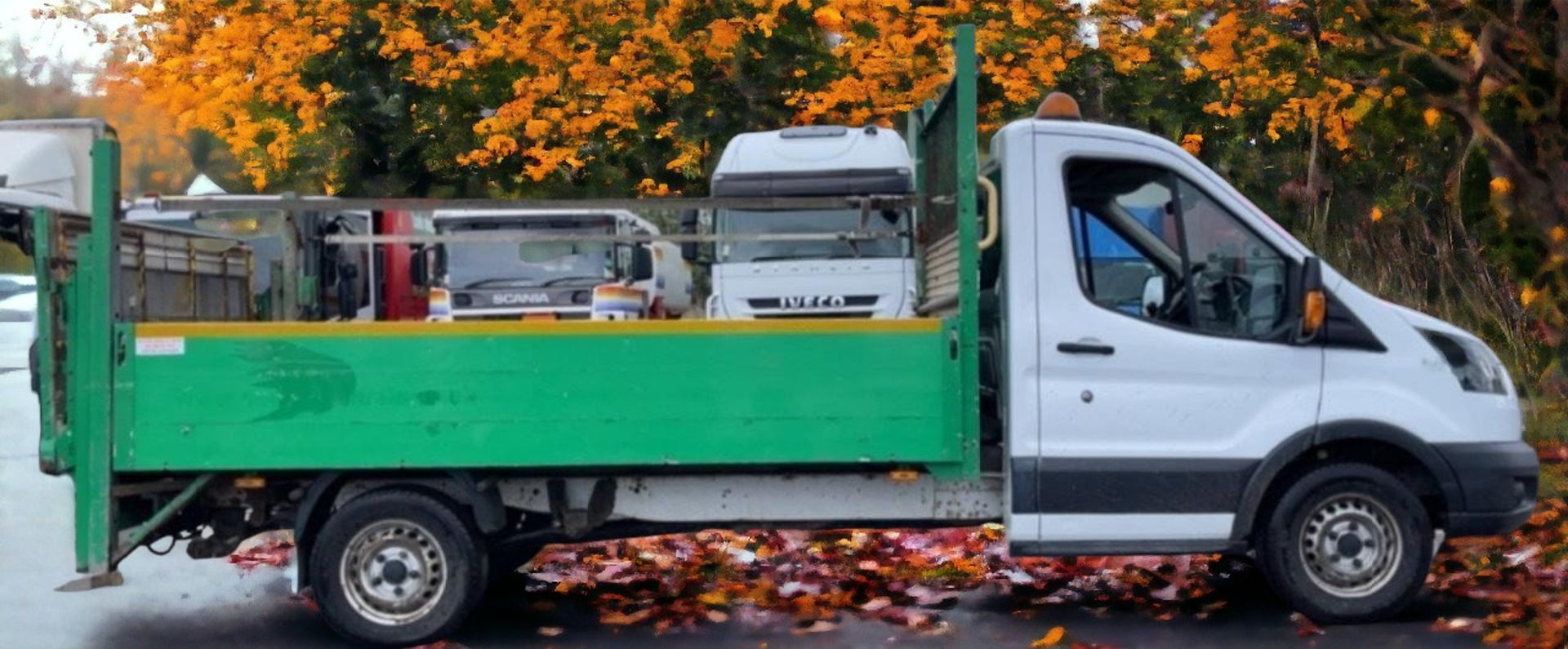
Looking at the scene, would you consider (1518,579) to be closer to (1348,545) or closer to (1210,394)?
(1348,545)

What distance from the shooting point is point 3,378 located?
89.9 feet

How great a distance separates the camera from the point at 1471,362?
28.2 ft

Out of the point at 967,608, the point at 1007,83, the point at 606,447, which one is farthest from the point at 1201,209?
the point at 1007,83

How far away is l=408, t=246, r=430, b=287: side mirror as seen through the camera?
48.7ft

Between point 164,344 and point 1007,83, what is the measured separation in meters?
10.8

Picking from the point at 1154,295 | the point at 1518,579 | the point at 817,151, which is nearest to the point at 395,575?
the point at 1154,295

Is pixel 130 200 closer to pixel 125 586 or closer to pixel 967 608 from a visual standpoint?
pixel 125 586

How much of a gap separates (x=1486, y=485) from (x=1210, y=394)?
4.18 ft

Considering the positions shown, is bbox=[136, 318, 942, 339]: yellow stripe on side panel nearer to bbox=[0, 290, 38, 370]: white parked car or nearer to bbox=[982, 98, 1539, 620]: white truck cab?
bbox=[982, 98, 1539, 620]: white truck cab

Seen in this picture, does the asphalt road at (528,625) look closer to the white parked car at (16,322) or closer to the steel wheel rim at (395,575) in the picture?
the steel wheel rim at (395,575)

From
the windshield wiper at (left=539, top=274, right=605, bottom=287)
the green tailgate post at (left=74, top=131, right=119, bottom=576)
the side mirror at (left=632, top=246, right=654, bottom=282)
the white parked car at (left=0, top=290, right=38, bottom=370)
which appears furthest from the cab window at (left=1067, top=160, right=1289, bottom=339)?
the white parked car at (left=0, top=290, right=38, bottom=370)

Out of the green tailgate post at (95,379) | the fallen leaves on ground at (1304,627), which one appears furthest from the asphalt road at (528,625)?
the green tailgate post at (95,379)

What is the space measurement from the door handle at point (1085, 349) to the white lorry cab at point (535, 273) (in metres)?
6.43

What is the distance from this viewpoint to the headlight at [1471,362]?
8.53m
